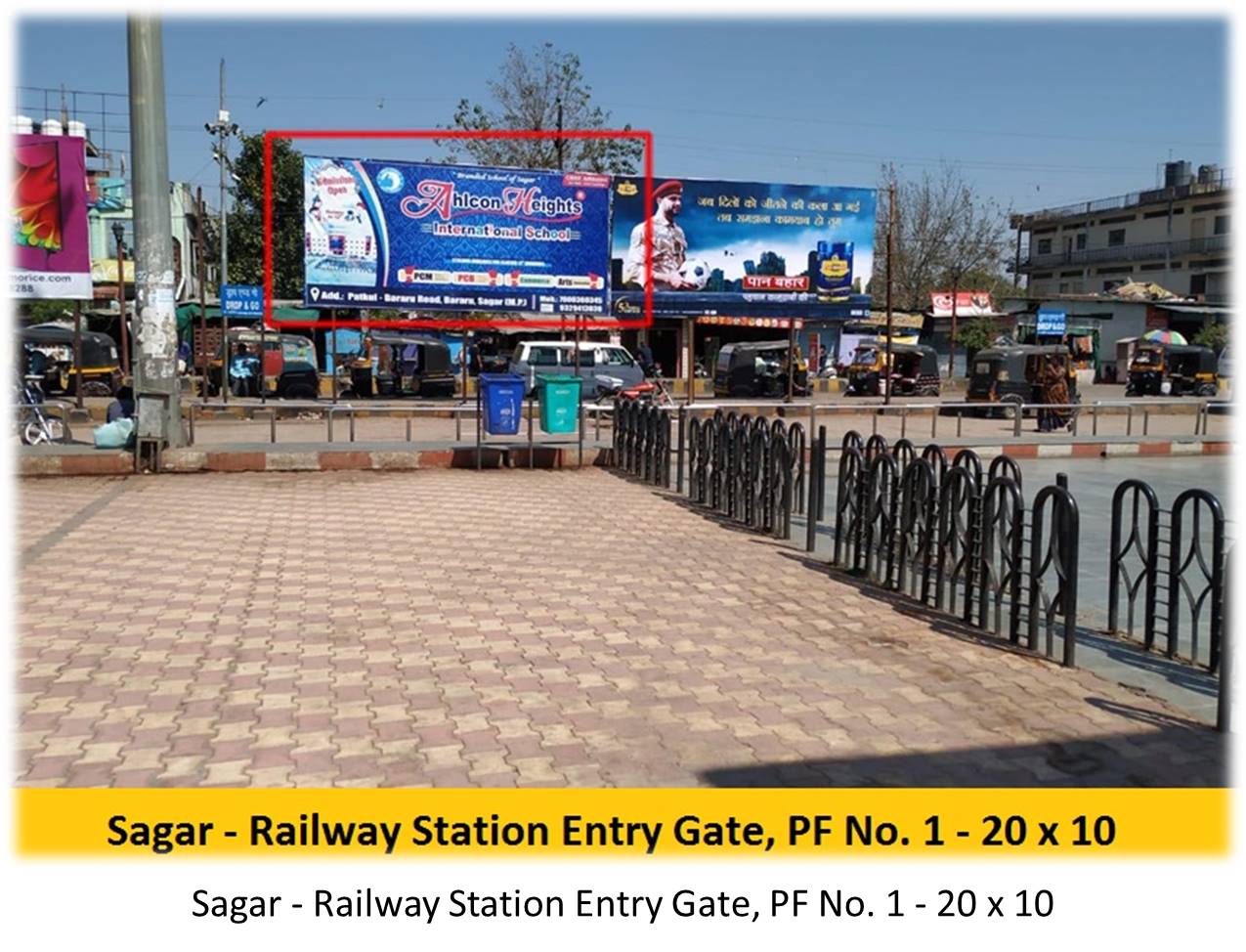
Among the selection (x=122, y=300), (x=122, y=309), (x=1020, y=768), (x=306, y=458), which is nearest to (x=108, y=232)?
(x=122, y=300)

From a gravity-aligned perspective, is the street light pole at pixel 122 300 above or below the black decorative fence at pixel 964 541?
above

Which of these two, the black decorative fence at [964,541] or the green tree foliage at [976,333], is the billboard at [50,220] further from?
the green tree foliage at [976,333]

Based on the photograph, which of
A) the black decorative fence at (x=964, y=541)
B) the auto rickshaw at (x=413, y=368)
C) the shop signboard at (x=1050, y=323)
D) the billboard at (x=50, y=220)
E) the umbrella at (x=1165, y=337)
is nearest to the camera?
the black decorative fence at (x=964, y=541)

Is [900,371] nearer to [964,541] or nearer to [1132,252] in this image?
[1132,252]

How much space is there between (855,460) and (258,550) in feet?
15.3

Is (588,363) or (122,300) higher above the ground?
(122,300)

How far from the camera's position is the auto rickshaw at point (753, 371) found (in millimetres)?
33188

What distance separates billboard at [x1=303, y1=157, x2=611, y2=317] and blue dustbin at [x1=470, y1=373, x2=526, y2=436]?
32.2ft

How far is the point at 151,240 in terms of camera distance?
1326 centimetres

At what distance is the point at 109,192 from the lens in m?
40.7

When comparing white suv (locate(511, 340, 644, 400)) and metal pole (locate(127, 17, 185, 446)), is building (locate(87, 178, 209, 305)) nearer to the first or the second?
white suv (locate(511, 340, 644, 400))

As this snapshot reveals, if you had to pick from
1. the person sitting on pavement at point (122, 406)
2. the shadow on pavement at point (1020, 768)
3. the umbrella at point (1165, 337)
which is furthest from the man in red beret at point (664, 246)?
the shadow on pavement at point (1020, 768)

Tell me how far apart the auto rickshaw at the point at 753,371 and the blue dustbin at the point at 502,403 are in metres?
18.9

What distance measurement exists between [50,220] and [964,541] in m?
13.7
